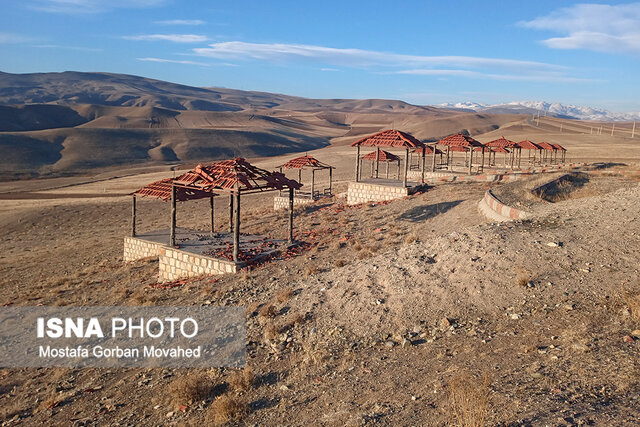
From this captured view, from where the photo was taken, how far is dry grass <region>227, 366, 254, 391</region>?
741cm

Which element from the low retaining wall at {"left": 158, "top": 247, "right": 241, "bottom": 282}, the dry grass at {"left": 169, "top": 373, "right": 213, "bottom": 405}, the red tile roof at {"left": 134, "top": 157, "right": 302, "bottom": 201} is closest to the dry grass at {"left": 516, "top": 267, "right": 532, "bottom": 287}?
the dry grass at {"left": 169, "top": 373, "right": 213, "bottom": 405}

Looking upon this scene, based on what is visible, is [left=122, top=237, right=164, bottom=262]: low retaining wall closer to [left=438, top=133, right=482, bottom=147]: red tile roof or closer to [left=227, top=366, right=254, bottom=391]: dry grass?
[left=227, top=366, right=254, bottom=391]: dry grass

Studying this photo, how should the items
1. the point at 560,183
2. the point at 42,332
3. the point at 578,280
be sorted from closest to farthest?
the point at 578,280 < the point at 42,332 < the point at 560,183

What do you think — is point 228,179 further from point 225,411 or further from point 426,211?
point 225,411

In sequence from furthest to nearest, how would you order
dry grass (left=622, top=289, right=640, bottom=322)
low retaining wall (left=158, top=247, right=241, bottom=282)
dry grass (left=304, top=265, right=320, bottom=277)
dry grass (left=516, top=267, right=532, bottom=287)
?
low retaining wall (left=158, top=247, right=241, bottom=282), dry grass (left=304, top=265, right=320, bottom=277), dry grass (left=516, top=267, right=532, bottom=287), dry grass (left=622, top=289, right=640, bottom=322)

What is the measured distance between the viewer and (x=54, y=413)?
775 centimetres

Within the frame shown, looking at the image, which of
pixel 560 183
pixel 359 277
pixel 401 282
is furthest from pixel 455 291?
pixel 560 183

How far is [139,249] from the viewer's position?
739 inches

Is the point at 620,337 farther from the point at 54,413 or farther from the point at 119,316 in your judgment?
the point at 119,316

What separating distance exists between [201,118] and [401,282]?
15172 centimetres

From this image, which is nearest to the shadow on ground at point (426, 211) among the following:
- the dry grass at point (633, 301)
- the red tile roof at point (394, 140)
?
the red tile roof at point (394, 140)

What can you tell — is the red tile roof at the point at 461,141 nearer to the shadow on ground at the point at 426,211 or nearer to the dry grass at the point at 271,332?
the shadow on ground at the point at 426,211

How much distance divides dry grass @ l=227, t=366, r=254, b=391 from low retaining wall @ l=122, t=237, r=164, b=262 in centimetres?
1135

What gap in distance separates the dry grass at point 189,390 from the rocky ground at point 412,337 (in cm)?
3
